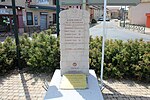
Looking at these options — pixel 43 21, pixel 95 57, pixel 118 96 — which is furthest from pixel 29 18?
pixel 118 96

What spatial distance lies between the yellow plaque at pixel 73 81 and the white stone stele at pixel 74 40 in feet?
0.79

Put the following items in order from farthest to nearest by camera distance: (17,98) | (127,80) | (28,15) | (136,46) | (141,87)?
(28,15)
(136,46)
(127,80)
(141,87)
(17,98)

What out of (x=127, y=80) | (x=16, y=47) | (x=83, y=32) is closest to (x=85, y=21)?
(x=83, y=32)

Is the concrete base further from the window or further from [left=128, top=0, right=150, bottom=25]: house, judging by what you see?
[left=128, top=0, right=150, bottom=25]: house

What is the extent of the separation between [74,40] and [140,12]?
35913 millimetres

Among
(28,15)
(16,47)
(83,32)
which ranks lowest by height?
(16,47)

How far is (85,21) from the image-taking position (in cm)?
451

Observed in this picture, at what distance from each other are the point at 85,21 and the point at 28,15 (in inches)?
855

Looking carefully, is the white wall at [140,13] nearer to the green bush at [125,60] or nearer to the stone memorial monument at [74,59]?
the green bush at [125,60]

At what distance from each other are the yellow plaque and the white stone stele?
241mm

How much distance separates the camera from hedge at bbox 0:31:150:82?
5.46 m

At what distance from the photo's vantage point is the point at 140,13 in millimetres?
37156

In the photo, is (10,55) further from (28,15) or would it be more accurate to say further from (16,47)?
(28,15)

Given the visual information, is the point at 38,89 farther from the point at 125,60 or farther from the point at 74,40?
the point at 125,60
